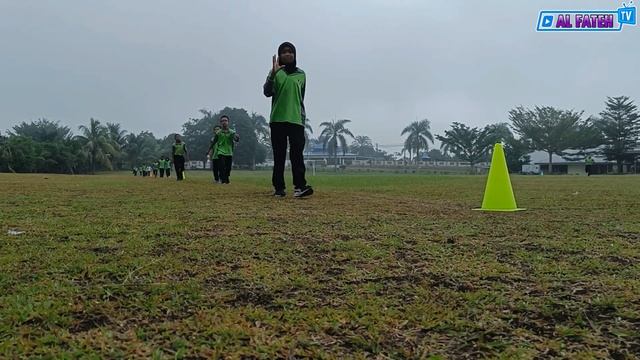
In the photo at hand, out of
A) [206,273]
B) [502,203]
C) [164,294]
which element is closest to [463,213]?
[502,203]

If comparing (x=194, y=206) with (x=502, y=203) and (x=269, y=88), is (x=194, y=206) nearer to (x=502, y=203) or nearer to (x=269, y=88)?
(x=269, y=88)

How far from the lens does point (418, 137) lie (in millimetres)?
93125

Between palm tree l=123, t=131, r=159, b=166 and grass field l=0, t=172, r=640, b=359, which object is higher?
palm tree l=123, t=131, r=159, b=166

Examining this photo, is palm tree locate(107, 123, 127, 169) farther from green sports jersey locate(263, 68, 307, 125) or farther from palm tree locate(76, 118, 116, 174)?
green sports jersey locate(263, 68, 307, 125)

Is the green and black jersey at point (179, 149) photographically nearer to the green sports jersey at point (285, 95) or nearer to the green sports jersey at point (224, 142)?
the green sports jersey at point (224, 142)

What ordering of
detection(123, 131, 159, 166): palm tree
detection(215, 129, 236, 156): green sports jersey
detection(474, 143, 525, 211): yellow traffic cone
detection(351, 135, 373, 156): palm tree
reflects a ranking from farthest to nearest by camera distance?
detection(351, 135, 373, 156): palm tree
detection(123, 131, 159, 166): palm tree
detection(215, 129, 236, 156): green sports jersey
detection(474, 143, 525, 211): yellow traffic cone

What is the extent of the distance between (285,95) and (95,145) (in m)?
73.3

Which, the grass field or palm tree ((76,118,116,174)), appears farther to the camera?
palm tree ((76,118,116,174))

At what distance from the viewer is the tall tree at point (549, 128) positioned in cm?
7225

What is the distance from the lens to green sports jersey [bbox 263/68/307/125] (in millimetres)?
6215

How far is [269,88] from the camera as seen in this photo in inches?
245

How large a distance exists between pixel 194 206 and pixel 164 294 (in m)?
3.22

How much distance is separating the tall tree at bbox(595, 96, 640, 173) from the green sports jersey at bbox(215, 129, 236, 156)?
66.8 m

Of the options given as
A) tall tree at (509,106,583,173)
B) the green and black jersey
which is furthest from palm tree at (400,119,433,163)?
the green and black jersey
